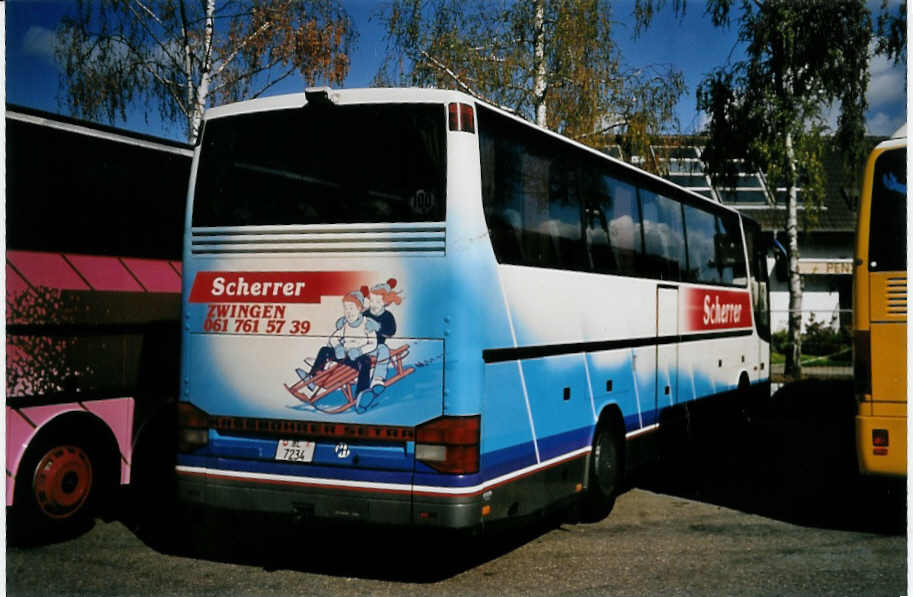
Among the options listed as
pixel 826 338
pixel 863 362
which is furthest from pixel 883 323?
pixel 826 338

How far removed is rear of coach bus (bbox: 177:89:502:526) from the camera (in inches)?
237

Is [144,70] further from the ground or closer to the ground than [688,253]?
further from the ground

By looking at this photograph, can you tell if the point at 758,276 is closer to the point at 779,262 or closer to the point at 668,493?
the point at 779,262

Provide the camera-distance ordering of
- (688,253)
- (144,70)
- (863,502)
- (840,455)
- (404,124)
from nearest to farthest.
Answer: (404,124)
(863,502)
(688,253)
(840,455)
(144,70)

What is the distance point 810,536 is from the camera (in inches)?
301

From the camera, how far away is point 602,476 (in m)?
8.12

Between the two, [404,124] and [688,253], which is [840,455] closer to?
[688,253]

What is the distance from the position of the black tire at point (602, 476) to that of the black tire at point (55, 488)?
151 inches

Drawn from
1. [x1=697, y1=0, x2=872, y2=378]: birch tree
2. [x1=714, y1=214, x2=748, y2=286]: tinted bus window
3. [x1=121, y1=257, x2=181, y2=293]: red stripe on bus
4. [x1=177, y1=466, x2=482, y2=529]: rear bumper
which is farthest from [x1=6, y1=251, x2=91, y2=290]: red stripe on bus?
[x1=697, y1=0, x2=872, y2=378]: birch tree

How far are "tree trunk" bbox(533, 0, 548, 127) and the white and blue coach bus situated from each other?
8.35 metres

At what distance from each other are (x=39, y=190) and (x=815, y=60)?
1375cm

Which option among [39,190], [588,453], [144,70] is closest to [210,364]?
[39,190]

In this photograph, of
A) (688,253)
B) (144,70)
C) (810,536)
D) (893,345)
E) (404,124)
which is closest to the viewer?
(404,124)

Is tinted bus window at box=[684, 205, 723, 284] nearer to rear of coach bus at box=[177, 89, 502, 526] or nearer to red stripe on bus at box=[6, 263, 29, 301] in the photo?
rear of coach bus at box=[177, 89, 502, 526]
